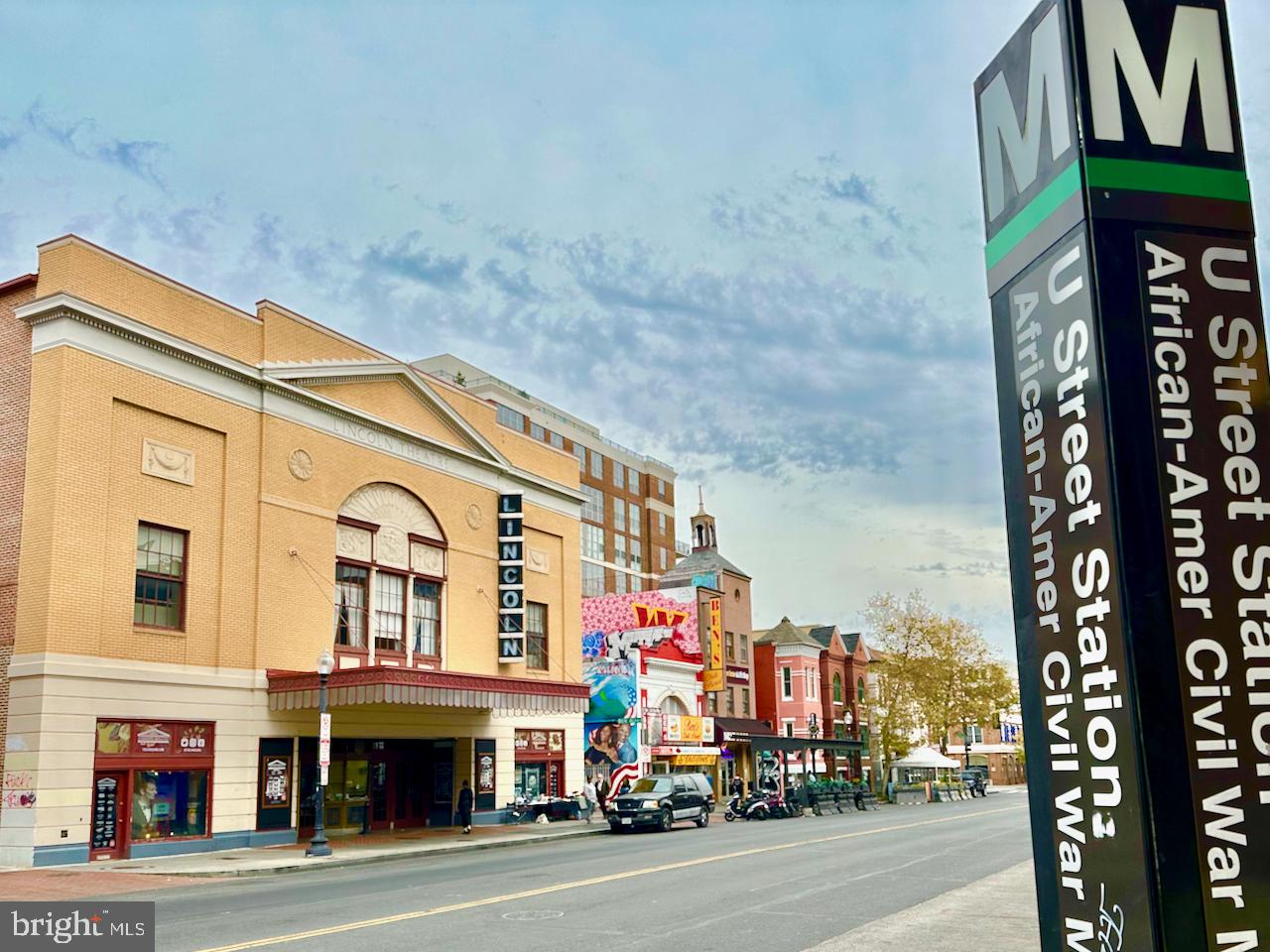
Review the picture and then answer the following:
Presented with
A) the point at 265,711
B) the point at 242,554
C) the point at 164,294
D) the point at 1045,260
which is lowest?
the point at 265,711

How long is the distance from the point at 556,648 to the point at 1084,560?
3570 centimetres

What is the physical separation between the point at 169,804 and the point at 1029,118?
24.1 meters

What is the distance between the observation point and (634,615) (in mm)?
50812

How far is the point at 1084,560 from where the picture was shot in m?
4.54

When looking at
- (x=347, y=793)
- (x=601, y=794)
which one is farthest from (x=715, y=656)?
(x=347, y=793)

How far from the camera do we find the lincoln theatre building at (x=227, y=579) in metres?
23.0

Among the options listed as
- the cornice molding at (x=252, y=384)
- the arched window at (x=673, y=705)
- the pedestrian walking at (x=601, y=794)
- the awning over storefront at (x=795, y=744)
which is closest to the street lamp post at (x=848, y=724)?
the awning over storefront at (x=795, y=744)

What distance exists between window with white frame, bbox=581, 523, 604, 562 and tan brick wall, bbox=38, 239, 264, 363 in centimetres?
5890

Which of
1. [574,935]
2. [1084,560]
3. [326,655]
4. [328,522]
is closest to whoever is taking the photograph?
[1084,560]

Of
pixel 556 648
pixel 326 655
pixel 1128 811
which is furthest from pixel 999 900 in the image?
pixel 556 648

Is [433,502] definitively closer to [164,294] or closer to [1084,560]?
[164,294]

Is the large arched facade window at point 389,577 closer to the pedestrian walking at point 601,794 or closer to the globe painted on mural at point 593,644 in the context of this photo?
the pedestrian walking at point 601,794

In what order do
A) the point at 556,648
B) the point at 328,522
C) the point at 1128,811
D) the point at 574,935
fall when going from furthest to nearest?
the point at 556,648 → the point at 328,522 → the point at 574,935 → the point at 1128,811

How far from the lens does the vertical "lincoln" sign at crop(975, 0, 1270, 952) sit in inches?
167
